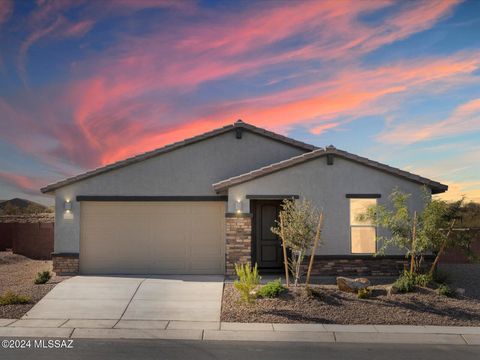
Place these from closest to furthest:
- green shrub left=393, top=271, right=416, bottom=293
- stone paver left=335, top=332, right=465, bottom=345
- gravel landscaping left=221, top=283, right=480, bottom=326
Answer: stone paver left=335, top=332, right=465, bottom=345 < gravel landscaping left=221, top=283, right=480, bottom=326 < green shrub left=393, top=271, right=416, bottom=293

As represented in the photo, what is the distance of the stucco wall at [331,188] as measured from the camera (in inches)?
642

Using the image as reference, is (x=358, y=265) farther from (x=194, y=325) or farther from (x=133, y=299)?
(x=133, y=299)

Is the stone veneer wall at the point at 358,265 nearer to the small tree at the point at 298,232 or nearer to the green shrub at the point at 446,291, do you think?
the small tree at the point at 298,232

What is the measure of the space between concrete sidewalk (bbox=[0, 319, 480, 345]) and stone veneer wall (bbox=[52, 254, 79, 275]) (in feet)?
18.7

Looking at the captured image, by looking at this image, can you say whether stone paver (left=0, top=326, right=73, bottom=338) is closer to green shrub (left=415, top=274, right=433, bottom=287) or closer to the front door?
the front door

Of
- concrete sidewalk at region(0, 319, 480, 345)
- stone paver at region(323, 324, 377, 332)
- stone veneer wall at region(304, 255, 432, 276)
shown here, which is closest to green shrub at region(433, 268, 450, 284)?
stone veneer wall at region(304, 255, 432, 276)

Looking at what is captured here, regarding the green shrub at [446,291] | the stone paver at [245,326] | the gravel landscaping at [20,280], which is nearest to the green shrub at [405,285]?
the green shrub at [446,291]

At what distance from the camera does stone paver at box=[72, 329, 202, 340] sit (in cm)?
1036

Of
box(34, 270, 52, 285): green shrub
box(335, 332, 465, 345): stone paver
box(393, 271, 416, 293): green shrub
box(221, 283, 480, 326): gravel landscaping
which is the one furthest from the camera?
box(34, 270, 52, 285): green shrub

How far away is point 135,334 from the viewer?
10578 millimetres

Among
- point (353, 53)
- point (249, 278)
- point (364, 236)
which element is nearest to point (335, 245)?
point (364, 236)

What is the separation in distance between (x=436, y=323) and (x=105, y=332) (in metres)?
7.35

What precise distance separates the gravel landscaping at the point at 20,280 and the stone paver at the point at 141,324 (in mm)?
2568

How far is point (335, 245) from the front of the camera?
16.3 meters
